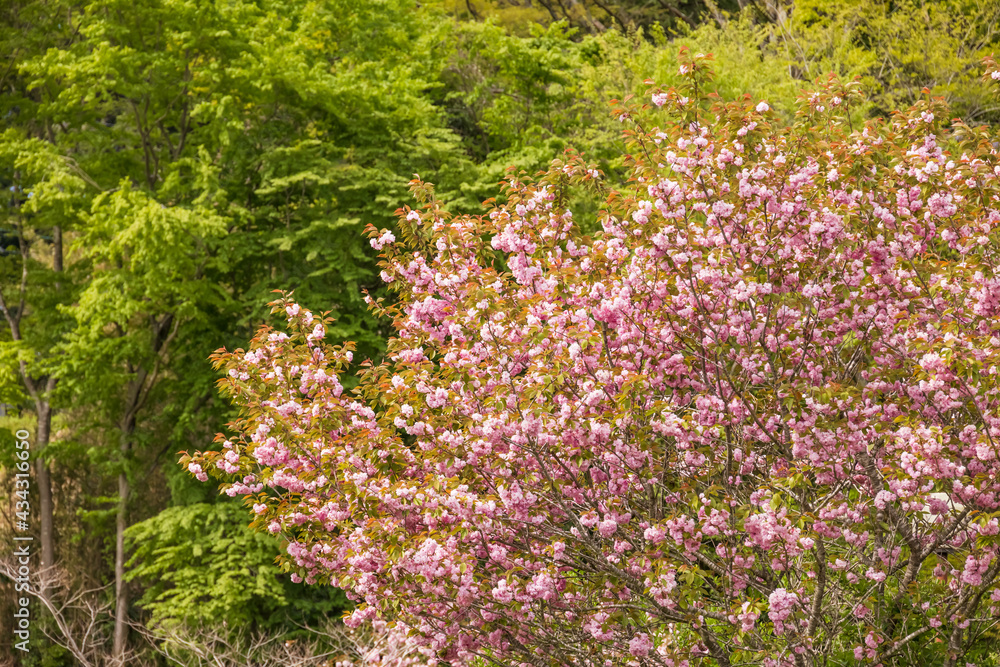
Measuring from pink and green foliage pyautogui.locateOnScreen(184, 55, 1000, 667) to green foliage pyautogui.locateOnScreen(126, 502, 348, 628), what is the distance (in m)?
6.88

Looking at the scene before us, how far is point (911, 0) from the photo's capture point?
58.7 feet

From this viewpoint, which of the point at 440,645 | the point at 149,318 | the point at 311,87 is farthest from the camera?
the point at 149,318

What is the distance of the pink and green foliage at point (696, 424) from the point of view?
4617 mm

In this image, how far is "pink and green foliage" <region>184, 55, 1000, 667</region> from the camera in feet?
15.1

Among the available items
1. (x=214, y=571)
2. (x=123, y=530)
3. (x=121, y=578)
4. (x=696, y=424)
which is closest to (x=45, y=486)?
(x=123, y=530)

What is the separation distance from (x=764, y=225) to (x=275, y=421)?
10.0 feet

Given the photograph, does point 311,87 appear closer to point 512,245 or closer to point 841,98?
point 512,245

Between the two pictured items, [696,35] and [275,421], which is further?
[696,35]

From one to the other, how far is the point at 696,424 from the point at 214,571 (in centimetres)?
952

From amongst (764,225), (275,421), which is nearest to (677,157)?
(764,225)

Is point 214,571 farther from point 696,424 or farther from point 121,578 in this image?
point 696,424

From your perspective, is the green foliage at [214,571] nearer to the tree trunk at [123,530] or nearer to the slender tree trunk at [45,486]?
the tree trunk at [123,530]

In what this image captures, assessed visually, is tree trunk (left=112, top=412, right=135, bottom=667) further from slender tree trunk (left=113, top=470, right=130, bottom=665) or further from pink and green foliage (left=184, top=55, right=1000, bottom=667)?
pink and green foliage (left=184, top=55, right=1000, bottom=667)

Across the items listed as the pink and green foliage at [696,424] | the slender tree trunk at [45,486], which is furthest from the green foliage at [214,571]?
the pink and green foliage at [696,424]
